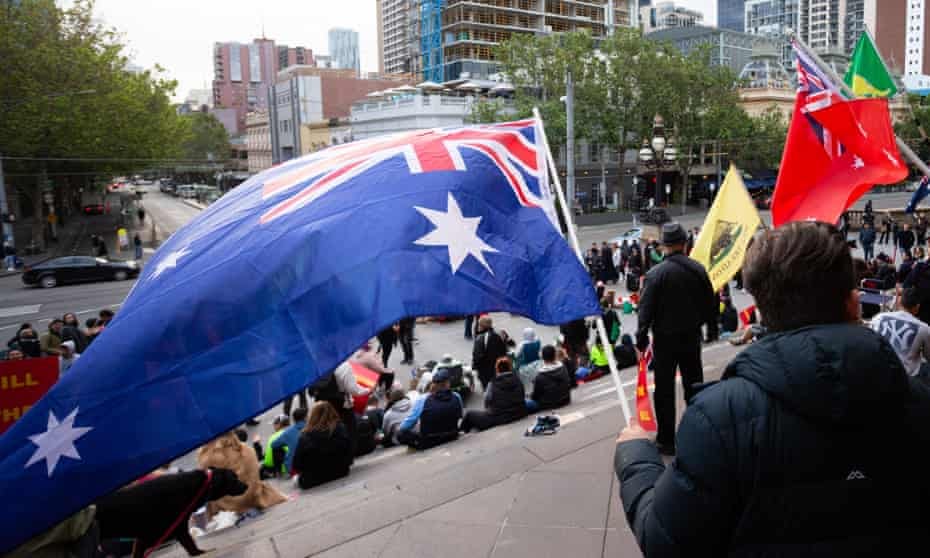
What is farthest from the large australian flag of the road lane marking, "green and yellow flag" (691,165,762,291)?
the road lane marking

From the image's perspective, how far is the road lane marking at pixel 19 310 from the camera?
22.1m

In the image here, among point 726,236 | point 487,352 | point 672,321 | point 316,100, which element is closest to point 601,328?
point 672,321

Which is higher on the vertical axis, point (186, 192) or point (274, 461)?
point (186, 192)

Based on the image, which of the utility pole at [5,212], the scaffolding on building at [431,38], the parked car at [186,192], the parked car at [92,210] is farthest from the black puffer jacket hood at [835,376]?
the parked car at [186,192]

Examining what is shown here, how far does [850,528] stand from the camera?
1.57 m

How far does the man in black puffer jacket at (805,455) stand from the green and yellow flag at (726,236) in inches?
233

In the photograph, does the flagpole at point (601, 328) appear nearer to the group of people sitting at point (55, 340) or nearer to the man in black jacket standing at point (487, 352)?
the man in black jacket standing at point (487, 352)

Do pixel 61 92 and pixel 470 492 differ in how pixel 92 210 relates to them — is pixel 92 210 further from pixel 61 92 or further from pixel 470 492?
pixel 470 492

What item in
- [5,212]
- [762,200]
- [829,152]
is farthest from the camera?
[762,200]

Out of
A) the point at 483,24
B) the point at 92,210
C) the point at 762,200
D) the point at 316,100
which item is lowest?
the point at 762,200

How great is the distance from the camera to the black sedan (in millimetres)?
28078

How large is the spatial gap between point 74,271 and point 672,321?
29.7 metres

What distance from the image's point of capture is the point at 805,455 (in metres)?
1.55

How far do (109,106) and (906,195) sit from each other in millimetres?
63769
